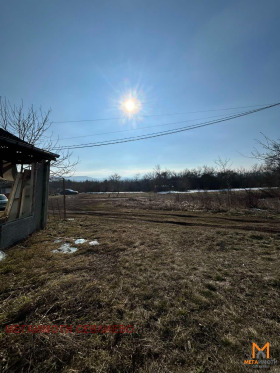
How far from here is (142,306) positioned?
7.38 feet

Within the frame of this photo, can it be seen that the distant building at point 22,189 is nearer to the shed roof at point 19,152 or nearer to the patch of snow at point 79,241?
the shed roof at point 19,152

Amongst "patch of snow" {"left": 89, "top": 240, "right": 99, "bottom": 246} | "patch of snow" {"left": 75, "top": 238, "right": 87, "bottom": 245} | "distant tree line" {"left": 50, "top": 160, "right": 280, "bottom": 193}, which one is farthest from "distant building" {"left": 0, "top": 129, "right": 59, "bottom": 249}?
"distant tree line" {"left": 50, "top": 160, "right": 280, "bottom": 193}

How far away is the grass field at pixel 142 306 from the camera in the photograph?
153 centimetres

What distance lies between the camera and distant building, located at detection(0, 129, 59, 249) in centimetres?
450

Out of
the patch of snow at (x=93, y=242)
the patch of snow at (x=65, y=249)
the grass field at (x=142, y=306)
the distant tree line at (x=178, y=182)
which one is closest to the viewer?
the grass field at (x=142, y=306)

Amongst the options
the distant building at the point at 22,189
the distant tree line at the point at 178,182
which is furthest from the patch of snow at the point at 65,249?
the distant tree line at the point at 178,182

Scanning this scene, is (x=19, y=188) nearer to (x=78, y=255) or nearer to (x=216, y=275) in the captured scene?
(x=78, y=255)

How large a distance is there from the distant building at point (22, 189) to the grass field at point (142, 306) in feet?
2.30

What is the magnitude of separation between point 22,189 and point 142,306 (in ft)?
17.0

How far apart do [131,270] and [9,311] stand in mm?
1994

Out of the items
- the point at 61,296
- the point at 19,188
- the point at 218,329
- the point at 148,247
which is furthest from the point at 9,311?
the point at 19,188

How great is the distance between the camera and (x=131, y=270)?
331 centimetres

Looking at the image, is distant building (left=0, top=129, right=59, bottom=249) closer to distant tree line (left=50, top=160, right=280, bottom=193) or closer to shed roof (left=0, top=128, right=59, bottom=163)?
shed roof (left=0, top=128, right=59, bottom=163)

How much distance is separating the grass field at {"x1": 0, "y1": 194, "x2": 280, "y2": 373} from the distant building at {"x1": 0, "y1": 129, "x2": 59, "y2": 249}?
27.6 inches
